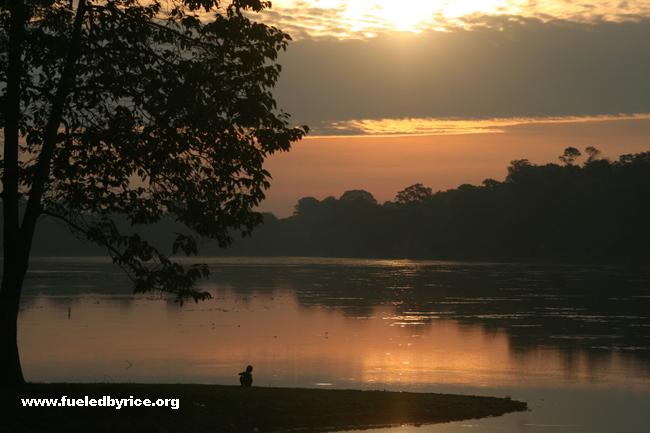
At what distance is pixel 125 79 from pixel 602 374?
2429 cm

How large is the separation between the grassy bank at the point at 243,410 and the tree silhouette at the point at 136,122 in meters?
2.37

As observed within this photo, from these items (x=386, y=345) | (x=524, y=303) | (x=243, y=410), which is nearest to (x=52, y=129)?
(x=243, y=410)

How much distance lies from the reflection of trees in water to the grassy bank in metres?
18.5

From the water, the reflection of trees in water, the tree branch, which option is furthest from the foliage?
the reflection of trees in water

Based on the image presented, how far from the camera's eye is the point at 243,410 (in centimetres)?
2408

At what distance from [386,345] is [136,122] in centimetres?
3042

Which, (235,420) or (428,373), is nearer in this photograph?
(235,420)

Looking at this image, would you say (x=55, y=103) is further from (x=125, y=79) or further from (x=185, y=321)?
(x=185, y=321)

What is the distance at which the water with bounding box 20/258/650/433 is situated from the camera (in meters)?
36.1

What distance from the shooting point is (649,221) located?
198 m

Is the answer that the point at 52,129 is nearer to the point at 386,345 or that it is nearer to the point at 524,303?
the point at 386,345

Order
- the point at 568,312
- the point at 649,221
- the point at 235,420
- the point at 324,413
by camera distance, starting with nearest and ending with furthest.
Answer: the point at 235,420 → the point at 324,413 → the point at 568,312 → the point at 649,221

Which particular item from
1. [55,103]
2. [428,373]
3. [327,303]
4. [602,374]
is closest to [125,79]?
[55,103]

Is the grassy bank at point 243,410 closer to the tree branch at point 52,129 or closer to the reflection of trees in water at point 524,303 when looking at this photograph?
the tree branch at point 52,129
